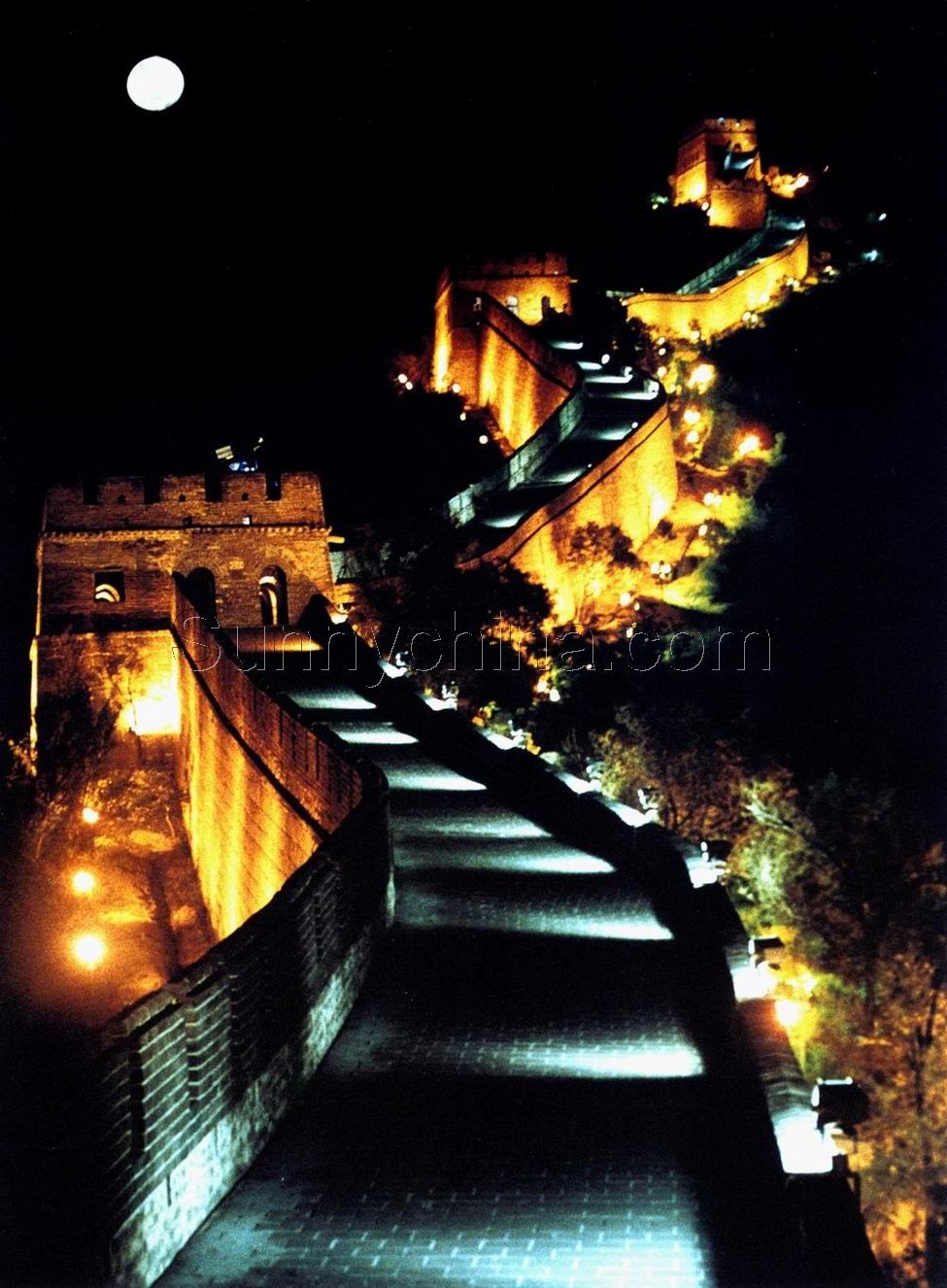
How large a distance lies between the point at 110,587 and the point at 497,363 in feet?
82.3

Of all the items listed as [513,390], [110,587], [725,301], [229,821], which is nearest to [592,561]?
[110,587]

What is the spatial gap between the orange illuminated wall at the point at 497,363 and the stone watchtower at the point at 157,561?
58.4ft

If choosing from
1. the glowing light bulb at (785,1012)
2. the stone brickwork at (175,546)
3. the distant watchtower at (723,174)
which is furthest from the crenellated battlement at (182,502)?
the distant watchtower at (723,174)

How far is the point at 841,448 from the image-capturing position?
46.3 meters

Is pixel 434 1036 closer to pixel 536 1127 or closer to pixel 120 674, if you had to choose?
pixel 536 1127

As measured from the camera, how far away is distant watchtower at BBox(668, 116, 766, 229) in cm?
6962

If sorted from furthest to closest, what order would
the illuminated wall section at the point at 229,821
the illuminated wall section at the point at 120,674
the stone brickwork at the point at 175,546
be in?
the stone brickwork at the point at 175,546, the illuminated wall section at the point at 120,674, the illuminated wall section at the point at 229,821

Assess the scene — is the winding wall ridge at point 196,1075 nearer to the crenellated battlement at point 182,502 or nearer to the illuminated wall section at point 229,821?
the illuminated wall section at point 229,821

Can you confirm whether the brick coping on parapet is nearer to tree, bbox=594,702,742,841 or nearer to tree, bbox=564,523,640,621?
tree, bbox=594,702,742,841

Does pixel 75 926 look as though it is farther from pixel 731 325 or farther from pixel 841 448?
pixel 731 325

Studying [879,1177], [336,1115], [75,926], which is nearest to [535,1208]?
[336,1115]

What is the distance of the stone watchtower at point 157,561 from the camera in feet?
81.1

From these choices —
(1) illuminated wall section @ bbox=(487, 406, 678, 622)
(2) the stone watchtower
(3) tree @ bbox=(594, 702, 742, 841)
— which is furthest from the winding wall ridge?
(1) illuminated wall section @ bbox=(487, 406, 678, 622)

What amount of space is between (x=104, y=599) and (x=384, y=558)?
25.3 ft
